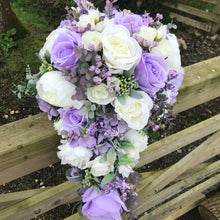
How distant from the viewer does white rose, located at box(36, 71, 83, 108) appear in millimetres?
920

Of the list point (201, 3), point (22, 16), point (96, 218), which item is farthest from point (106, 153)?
point (201, 3)

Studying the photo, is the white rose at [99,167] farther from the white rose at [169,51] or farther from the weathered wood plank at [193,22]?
the weathered wood plank at [193,22]

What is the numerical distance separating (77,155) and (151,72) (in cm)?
48

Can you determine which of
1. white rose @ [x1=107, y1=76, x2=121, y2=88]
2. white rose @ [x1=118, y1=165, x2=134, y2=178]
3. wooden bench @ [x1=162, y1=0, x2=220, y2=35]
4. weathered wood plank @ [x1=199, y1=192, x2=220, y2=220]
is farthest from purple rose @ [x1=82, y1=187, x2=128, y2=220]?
wooden bench @ [x1=162, y1=0, x2=220, y2=35]

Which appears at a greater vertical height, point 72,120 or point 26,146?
point 72,120

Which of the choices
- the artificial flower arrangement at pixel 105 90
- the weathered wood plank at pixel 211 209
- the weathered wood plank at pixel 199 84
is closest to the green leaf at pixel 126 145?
the artificial flower arrangement at pixel 105 90

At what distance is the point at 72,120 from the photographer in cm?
102

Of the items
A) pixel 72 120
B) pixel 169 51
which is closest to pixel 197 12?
pixel 169 51

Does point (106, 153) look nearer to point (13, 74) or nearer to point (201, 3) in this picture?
point (13, 74)

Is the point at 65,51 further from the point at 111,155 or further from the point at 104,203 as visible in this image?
the point at 104,203


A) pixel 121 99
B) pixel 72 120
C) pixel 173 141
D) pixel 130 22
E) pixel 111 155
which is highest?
pixel 130 22

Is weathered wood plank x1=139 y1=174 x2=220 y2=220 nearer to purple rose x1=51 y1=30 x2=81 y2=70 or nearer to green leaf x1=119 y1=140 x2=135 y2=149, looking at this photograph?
green leaf x1=119 y1=140 x2=135 y2=149

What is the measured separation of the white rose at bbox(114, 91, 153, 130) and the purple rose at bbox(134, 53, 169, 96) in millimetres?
50

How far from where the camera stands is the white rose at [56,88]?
3.02ft
